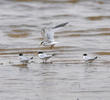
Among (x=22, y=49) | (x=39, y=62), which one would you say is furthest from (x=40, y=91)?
(x=22, y=49)

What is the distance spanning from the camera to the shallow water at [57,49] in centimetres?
1258

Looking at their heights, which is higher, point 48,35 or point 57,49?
point 48,35

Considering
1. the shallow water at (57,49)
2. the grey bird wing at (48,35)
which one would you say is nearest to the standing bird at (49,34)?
the grey bird wing at (48,35)

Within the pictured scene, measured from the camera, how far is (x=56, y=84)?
1325 cm

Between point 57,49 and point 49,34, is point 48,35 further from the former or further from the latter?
point 57,49

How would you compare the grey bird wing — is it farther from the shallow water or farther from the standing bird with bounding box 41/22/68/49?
the shallow water

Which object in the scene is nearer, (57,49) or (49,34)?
(49,34)

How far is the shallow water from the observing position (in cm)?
1258

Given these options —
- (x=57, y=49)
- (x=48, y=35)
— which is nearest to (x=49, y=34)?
(x=48, y=35)

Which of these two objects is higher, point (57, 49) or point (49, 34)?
point (49, 34)

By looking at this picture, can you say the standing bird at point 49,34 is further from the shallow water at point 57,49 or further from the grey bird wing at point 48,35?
the shallow water at point 57,49

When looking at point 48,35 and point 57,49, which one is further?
point 57,49

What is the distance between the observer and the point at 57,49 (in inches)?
756

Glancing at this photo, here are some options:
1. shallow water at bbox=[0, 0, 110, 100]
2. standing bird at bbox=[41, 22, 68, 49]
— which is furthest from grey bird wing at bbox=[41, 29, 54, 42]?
shallow water at bbox=[0, 0, 110, 100]
